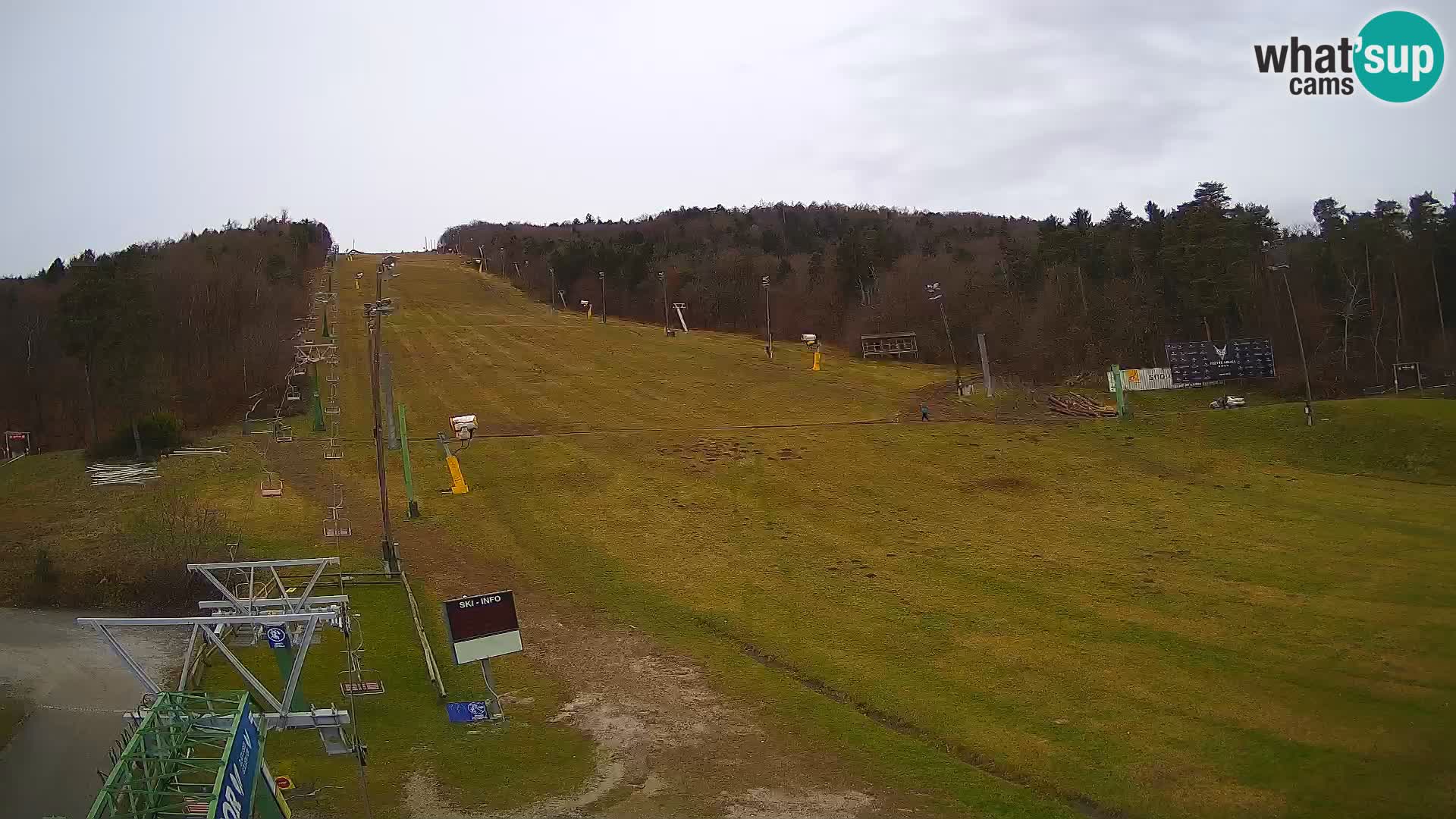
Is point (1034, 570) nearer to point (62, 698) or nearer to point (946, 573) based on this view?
point (946, 573)

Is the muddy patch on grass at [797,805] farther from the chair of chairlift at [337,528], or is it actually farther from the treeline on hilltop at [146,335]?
the treeline on hilltop at [146,335]

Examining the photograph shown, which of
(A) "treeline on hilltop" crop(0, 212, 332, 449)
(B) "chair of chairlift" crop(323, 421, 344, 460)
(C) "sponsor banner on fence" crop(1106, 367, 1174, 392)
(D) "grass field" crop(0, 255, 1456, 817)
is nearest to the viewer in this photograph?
(D) "grass field" crop(0, 255, 1456, 817)

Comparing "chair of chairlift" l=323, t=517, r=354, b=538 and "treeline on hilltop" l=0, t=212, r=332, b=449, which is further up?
"treeline on hilltop" l=0, t=212, r=332, b=449

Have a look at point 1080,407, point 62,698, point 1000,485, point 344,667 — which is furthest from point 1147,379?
point 62,698

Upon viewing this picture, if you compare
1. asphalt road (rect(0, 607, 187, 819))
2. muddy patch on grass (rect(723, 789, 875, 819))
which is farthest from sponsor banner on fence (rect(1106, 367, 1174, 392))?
asphalt road (rect(0, 607, 187, 819))

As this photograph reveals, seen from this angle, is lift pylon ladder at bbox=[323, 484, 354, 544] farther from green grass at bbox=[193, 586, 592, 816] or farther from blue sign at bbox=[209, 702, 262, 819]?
blue sign at bbox=[209, 702, 262, 819]

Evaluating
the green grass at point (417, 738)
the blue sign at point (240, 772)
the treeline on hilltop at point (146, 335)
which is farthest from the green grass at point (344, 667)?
the treeline on hilltop at point (146, 335)
